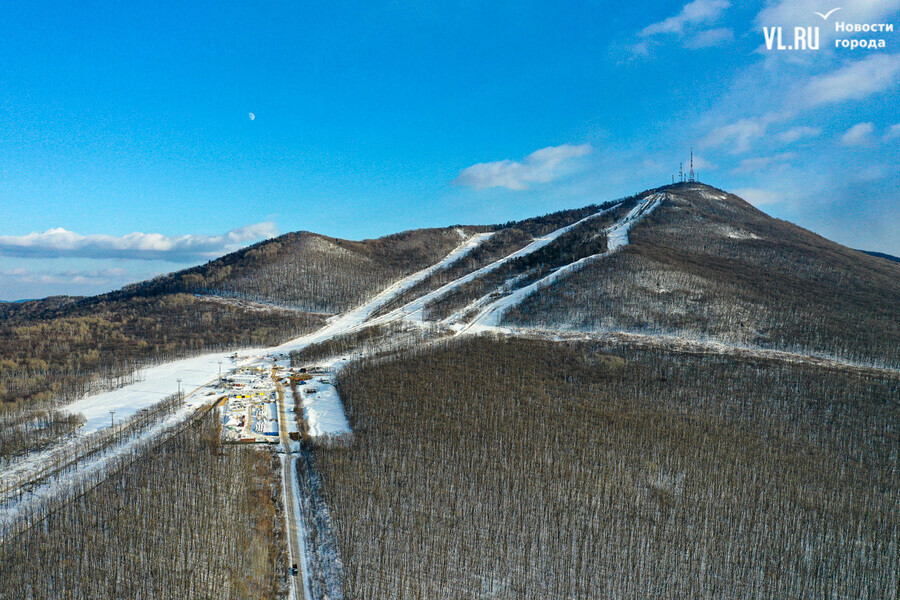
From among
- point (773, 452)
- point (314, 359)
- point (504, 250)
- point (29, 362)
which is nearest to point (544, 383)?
point (773, 452)

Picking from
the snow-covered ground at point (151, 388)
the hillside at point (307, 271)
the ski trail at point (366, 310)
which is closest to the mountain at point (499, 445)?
the snow-covered ground at point (151, 388)

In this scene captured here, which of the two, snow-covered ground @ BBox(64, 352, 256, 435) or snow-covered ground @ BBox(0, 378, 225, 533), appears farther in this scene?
snow-covered ground @ BBox(64, 352, 256, 435)

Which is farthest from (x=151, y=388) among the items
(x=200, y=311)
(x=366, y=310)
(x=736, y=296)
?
(x=736, y=296)

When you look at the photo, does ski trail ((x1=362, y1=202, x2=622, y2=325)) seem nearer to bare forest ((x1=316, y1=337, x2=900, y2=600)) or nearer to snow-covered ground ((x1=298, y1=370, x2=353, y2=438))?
snow-covered ground ((x1=298, y1=370, x2=353, y2=438))

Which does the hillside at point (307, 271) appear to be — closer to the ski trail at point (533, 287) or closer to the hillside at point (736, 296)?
the ski trail at point (533, 287)

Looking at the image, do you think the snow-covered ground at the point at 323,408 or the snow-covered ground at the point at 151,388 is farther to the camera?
the snow-covered ground at the point at 151,388

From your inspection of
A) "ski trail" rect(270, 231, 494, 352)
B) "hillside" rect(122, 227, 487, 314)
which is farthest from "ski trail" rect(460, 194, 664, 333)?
"hillside" rect(122, 227, 487, 314)

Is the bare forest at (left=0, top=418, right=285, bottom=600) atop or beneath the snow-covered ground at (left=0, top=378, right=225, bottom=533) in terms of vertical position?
beneath

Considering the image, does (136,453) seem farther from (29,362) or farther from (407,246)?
(407,246)
